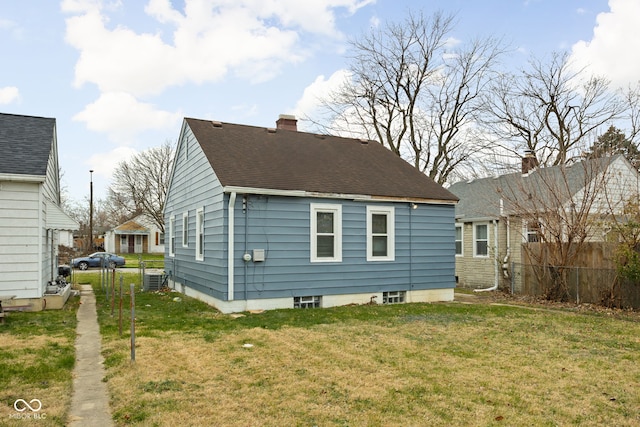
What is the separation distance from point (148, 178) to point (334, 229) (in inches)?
1537

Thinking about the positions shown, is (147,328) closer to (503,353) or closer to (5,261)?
(5,261)

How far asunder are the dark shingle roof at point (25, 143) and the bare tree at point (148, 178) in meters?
33.5

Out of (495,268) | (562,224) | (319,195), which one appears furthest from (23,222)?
(495,268)

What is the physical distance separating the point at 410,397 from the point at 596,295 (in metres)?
10.5

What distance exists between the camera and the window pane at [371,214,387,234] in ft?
43.9

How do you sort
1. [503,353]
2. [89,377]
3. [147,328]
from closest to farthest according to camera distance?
1. [89,377]
2. [503,353]
3. [147,328]

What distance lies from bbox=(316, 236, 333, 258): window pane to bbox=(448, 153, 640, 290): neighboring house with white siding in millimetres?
6265

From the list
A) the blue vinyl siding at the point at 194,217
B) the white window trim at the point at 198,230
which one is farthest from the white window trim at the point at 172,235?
the white window trim at the point at 198,230

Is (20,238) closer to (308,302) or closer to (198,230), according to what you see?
(198,230)

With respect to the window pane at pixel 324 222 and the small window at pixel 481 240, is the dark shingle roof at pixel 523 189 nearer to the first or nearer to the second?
the small window at pixel 481 240

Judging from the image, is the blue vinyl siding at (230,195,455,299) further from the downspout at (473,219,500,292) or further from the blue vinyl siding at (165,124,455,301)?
the downspout at (473,219,500,292)

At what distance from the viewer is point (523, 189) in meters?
15.3

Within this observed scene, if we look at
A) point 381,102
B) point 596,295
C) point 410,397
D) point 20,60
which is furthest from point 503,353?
point 381,102

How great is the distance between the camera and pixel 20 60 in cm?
1379
